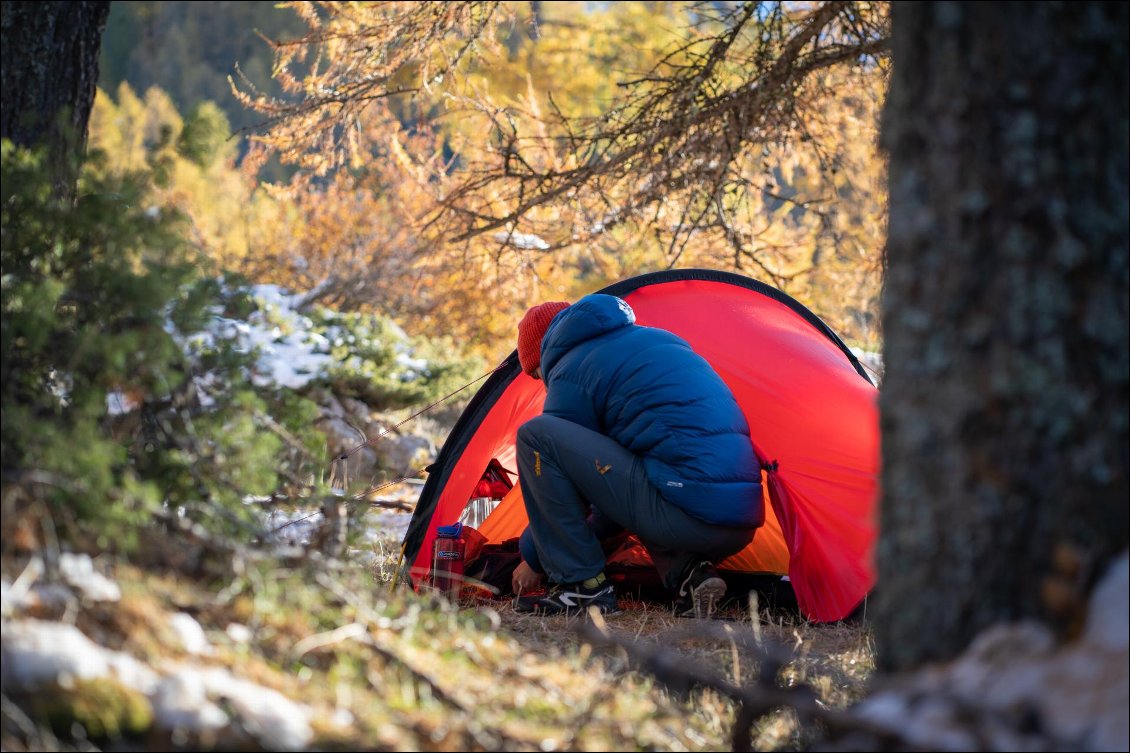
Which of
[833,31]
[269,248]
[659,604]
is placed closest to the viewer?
[659,604]

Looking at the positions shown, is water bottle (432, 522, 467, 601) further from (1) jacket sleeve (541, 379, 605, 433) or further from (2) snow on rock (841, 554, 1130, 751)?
(2) snow on rock (841, 554, 1130, 751)

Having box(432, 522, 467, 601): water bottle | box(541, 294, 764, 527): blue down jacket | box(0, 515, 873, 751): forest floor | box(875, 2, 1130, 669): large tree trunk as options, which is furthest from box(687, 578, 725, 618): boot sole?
box(875, 2, 1130, 669): large tree trunk

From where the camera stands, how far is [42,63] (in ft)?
10.1

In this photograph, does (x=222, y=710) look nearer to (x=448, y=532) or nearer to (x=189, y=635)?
(x=189, y=635)

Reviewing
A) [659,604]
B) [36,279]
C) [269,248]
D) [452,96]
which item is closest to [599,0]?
[269,248]

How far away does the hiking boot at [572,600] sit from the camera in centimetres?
405

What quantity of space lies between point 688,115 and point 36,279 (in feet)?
11.5

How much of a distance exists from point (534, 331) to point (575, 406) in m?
0.52

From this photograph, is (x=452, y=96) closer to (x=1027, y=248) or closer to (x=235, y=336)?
(x=235, y=336)

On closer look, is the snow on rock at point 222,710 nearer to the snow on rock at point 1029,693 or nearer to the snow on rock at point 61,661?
the snow on rock at point 61,661

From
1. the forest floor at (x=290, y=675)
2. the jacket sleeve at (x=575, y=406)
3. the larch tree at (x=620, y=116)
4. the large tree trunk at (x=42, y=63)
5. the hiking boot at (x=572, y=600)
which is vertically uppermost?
the larch tree at (x=620, y=116)

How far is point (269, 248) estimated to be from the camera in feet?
51.0

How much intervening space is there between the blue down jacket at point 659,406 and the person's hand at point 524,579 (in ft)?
2.17

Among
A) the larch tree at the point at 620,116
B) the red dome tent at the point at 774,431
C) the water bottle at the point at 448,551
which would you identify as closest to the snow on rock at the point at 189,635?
the red dome tent at the point at 774,431
